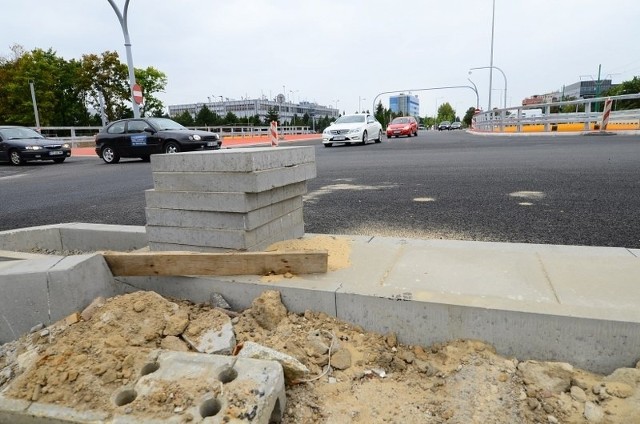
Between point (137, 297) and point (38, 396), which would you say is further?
point (137, 297)

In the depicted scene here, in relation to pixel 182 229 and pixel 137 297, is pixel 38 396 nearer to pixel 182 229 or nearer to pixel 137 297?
pixel 137 297

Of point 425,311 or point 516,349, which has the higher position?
point 425,311

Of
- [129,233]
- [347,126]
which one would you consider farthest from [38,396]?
[347,126]

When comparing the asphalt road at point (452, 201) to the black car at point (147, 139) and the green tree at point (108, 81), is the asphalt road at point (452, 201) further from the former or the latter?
the green tree at point (108, 81)

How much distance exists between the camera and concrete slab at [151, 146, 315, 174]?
319cm

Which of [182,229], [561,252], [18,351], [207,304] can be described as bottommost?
[18,351]

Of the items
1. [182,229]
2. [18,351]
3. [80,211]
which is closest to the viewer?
[18,351]

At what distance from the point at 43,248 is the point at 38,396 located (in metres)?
2.71

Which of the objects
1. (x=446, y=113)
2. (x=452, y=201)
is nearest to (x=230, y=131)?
(x=452, y=201)

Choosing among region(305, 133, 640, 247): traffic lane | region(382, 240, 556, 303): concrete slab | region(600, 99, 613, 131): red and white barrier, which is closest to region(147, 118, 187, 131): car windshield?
region(305, 133, 640, 247): traffic lane

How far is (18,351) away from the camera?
2908 mm

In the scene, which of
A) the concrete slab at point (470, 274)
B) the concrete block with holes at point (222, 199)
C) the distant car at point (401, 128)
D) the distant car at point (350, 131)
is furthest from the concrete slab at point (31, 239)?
the distant car at point (401, 128)

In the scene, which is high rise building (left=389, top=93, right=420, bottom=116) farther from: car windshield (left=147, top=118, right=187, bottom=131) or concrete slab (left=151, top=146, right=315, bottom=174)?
concrete slab (left=151, top=146, right=315, bottom=174)

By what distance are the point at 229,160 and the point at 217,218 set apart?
1.57ft
